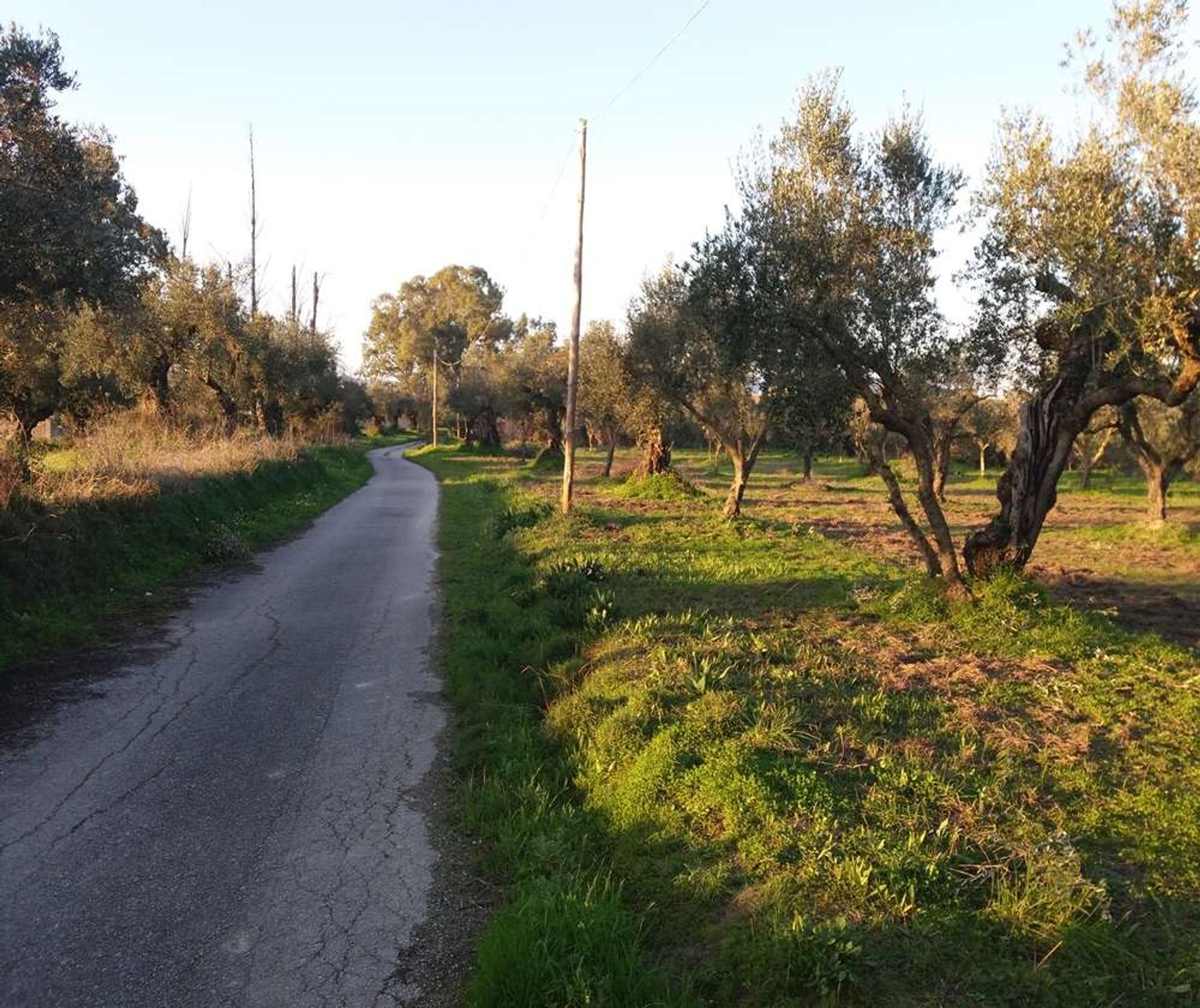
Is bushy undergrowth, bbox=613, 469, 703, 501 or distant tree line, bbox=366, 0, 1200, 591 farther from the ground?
distant tree line, bbox=366, 0, 1200, 591

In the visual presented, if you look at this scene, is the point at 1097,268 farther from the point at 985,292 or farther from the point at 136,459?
the point at 136,459

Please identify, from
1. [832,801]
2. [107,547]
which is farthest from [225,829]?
[107,547]

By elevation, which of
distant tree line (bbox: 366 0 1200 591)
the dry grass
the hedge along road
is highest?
distant tree line (bbox: 366 0 1200 591)

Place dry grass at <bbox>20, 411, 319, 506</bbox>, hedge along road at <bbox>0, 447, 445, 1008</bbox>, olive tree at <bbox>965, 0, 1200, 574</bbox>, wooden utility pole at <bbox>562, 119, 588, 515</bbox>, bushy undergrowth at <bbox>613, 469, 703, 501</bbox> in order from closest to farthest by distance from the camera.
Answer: hedge along road at <bbox>0, 447, 445, 1008</bbox>
olive tree at <bbox>965, 0, 1200, 574</bbox>
dry grass at <bbox>20, 411, 319, 506</bbox>
wooden utility pole at <bbox>562, 119, 588, 515</bbox>
bushy undergrowth at <bbox>613, 469, 703, 501</bbox>

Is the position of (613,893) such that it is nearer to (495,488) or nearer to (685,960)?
(685,960)

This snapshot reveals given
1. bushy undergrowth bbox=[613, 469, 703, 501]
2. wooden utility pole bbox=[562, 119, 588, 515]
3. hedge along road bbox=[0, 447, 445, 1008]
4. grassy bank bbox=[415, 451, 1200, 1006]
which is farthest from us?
bushy undergrowth bbox=[613, 469, 703, 501]

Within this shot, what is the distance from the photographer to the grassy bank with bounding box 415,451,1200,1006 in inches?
129

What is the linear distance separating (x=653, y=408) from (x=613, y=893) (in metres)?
22.2

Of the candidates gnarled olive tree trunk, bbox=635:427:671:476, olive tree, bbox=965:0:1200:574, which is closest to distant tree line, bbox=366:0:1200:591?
olive tree, bbox=965:0:1200:574

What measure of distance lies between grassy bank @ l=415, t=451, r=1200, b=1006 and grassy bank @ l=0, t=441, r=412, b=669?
4108 mm

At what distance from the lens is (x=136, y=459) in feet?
45.9

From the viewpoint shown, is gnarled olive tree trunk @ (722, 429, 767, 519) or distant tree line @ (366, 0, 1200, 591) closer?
distant tree line @ (366, 0, 1200, 591)

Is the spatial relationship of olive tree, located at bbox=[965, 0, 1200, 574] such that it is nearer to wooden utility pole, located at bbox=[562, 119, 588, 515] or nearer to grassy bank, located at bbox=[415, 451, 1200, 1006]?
grassy bank, located at bbox=[415, 451, 1200, 1006]

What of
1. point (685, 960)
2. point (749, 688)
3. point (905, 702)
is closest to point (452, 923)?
point (685, 960)
